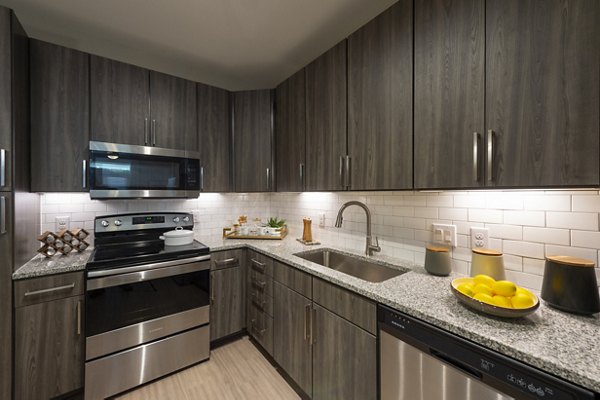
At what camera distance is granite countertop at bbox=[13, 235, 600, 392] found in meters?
0.70

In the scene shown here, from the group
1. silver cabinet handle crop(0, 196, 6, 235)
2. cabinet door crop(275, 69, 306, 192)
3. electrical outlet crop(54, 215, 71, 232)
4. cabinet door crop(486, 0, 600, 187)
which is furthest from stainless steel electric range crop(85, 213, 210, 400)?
cabinet door crop(486, 0, 600, 187)

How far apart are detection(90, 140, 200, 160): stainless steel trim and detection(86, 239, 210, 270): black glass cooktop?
775 mm

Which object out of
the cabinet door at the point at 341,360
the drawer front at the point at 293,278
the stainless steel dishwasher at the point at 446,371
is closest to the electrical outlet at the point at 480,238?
the stainless steel dishwasher at the point at 446,371

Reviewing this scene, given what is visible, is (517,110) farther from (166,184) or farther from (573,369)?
(166,184)

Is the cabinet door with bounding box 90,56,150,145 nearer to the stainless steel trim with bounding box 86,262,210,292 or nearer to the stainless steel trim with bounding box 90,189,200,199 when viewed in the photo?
the stainless steel trim with bounding box 90,189,200,199

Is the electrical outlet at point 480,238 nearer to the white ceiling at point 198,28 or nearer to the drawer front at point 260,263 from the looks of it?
the drawer front at point 260,263

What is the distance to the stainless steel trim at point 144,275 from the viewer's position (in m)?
1.62

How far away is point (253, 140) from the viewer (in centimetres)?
255

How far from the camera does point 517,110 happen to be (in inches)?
37.7

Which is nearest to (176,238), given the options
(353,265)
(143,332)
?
(143,332)

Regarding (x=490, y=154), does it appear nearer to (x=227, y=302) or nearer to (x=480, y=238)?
(x=480, y=238)

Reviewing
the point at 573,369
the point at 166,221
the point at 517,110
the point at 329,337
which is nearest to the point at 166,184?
the point at 166,221

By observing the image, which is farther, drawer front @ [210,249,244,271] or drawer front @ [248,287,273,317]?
drawer front @ [210,249,244,271]

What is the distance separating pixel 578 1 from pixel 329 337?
1754 mm
